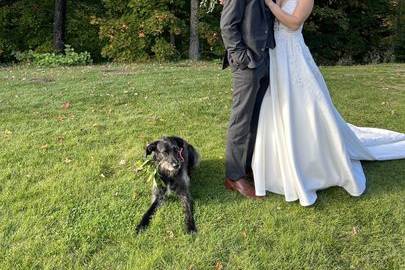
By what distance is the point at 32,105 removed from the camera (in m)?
7.52

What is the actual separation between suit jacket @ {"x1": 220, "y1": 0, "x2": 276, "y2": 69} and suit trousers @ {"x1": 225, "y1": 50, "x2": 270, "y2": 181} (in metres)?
0.10

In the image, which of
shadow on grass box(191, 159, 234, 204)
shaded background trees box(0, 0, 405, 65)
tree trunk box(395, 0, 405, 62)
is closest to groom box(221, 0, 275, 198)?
shadow on grass box(191, 159, 234, 204)

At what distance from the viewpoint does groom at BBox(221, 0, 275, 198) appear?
3.98 metres

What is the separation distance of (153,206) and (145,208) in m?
0.13

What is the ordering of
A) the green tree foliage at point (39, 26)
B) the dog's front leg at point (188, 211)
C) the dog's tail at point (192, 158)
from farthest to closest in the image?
the green tree foliage at point (39, 26) < the dog's tail at point (192, 158) < the dog's front leg at point (188, 211)

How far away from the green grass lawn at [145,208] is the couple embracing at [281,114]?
0.60ft

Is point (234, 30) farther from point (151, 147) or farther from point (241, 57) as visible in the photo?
point (151, 147)

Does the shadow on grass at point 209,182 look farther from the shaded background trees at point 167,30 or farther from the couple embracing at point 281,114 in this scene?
the shaded background trees at point 167,30

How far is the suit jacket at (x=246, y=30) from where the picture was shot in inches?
156

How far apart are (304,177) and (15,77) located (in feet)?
25.2

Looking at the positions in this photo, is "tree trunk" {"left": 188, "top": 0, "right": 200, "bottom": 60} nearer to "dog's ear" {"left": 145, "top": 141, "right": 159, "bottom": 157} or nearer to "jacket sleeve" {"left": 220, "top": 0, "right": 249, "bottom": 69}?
"dog's ear" {"left": 145, "top": 141, "right": 159, "bottom": 157}

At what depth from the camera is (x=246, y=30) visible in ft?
13.1

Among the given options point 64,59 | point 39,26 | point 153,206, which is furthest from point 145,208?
point 39,26

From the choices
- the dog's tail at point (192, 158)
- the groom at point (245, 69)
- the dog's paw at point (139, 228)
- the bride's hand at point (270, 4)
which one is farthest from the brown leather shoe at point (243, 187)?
the bride's hand at point (270, 4)
